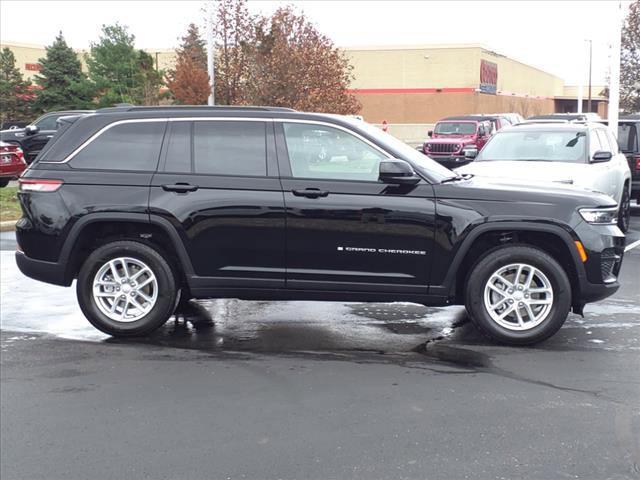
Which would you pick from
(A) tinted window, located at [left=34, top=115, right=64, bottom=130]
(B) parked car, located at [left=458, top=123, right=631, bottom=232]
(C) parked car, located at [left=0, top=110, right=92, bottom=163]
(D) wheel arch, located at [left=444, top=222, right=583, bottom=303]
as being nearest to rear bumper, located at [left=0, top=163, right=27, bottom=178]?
(C) parked car, located at [left=0, top=110, right=92, bottom=163]

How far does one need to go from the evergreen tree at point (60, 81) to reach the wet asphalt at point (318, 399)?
39.1 metres

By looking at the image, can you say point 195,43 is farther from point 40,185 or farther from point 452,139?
point 40,185

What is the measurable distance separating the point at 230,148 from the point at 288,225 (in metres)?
0.84

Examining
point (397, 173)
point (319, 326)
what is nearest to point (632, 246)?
point (319, 326)

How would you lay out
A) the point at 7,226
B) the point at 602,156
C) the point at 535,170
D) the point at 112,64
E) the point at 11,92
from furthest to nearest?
1. the point at 11,92
2. the point at 112,64
3. the point at 7,226
4. the point at 602,156
5. the point at 535,170

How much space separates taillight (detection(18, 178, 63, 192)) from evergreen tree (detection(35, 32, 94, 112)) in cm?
3901

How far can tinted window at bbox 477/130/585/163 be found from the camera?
1155 cm

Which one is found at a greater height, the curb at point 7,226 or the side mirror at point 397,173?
the side mirror at point 397,173

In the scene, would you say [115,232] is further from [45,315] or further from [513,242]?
[513,242]

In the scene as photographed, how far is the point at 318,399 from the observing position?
5.12m

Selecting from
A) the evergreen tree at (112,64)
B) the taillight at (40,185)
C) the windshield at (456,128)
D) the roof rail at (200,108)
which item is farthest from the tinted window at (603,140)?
the evergreen tree at (112,64)

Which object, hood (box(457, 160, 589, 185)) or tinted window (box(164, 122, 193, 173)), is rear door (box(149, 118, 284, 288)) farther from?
hood (box(457, 160, 589, 185))

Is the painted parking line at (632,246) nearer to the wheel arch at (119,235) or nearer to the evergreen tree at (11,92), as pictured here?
the wheel arch at (119,235)

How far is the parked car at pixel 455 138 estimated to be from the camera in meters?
26.2
